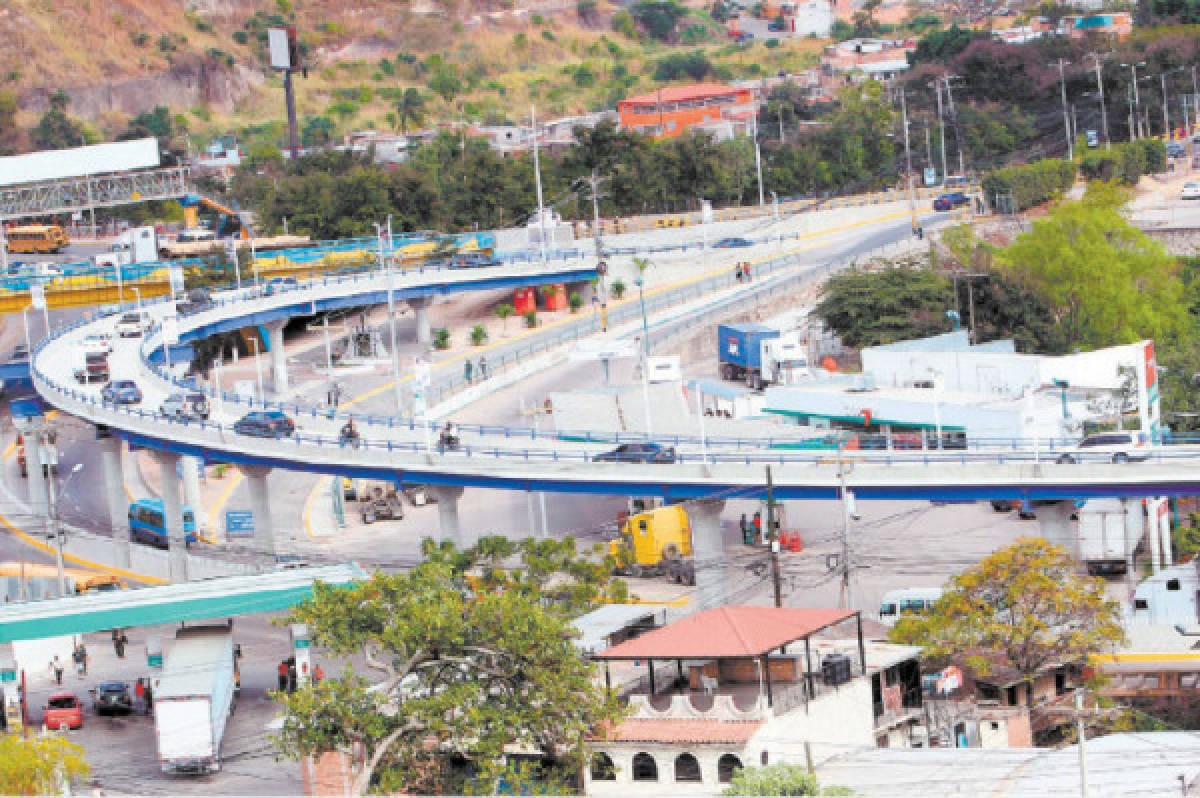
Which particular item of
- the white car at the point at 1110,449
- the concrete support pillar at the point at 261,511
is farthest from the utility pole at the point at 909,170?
the white car at the point at 1110,449

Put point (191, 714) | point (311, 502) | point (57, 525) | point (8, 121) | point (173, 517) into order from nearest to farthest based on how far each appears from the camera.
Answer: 1. point (191, 714)
2. point (57, 525)
3. point (173, 517)
4. point (311, 502)
5. point (8, 121)

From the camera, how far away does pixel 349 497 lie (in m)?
85.0

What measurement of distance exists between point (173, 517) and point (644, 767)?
38228 millimetres

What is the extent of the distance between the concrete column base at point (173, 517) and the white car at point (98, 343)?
511 inches

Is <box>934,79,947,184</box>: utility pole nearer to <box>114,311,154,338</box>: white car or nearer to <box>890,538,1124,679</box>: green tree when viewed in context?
<box>114,311,154,338</box>: white car

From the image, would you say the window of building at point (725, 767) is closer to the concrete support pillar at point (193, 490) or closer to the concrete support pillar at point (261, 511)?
the concrete support pillar at point (261, 511)

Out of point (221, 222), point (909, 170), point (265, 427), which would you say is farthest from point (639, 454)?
point (909, 170)

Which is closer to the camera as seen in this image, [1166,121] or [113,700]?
[113,700]

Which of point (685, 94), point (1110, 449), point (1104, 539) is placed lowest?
point (1104, 539)

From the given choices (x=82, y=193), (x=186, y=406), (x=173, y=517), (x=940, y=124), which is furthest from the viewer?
(x=940, y=124)

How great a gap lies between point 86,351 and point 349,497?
1452 centimetres

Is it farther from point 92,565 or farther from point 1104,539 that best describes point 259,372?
point 1104,539

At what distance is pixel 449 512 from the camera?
241 feet

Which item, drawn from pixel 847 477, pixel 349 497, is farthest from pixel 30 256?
pixel 847 477
